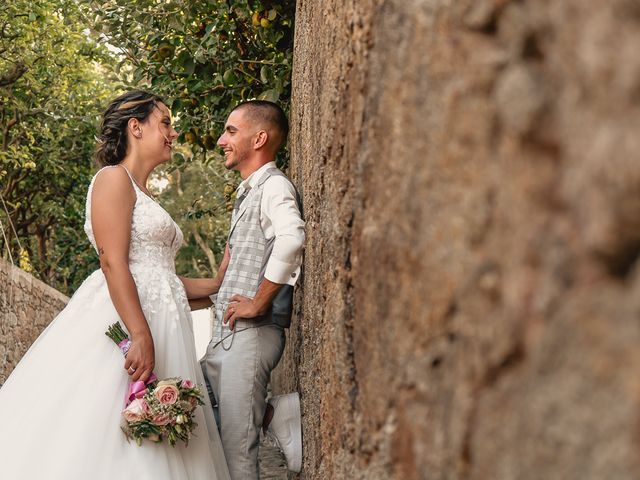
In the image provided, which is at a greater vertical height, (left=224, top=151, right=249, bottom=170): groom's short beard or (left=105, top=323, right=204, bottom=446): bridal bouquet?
(left=224, top=151, right=249, bottom=170): groom's short beard

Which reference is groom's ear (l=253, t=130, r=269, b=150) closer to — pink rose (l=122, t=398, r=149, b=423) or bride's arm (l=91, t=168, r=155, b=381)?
bride's arm (l=91, t=168, r=155, b=381)

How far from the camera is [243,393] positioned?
13.2ft

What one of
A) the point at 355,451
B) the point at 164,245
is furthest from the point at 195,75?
the point at 355,451

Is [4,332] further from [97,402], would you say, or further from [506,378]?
[506,378]

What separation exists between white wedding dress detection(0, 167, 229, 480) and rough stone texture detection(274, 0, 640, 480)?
187 centimetres

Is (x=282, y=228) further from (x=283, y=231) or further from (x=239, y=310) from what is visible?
(x=239, y=310)

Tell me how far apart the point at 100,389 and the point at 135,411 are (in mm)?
266

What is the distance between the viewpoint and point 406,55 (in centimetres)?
152

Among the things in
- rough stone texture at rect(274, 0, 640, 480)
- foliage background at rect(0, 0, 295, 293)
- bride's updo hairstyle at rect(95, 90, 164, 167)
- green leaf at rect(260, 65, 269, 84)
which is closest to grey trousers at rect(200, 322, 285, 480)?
bride's updo hairstyle at rect(95, 90, 164, 167)

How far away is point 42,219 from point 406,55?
15719mm

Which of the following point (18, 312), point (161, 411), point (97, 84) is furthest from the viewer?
point (97, 84)

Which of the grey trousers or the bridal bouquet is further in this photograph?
the grey trousers

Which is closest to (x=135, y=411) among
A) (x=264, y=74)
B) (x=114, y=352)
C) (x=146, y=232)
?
(x=114, y=352)

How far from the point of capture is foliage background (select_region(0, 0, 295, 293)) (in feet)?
23.2
